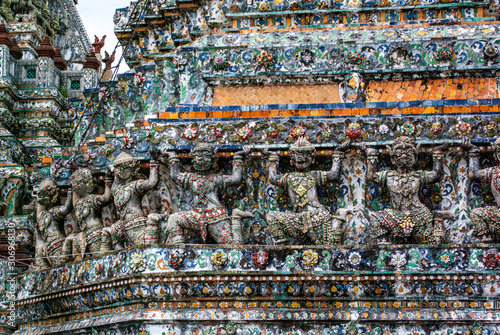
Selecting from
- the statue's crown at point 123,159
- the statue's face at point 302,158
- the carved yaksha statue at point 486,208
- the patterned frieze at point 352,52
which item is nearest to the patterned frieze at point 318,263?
the carved yaksha statue at point 486,208

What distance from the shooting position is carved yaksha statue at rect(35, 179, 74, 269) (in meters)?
13.4

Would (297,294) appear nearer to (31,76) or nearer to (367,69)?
(367,69)

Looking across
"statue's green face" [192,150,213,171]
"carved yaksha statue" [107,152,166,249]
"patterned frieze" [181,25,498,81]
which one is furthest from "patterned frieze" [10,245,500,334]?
"patterned frieze" [181,25,498,81]

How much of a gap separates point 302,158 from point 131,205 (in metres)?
2.37

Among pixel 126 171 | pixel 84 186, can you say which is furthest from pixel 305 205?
pixel 84 186

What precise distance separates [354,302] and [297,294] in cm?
70

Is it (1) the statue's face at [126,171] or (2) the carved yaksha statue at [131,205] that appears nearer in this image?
(2) the carved yaksha statue at [131,205]

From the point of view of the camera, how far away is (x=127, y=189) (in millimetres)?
12812

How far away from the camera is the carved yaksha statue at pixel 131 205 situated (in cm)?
1247

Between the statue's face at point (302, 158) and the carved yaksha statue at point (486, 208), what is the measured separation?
6.60ft

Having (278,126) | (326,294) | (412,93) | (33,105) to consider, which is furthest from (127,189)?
(33,105)

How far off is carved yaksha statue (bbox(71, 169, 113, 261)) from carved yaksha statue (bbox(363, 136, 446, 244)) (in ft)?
11.9

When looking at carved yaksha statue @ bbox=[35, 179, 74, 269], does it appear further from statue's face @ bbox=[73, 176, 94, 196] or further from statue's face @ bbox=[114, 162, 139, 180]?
statue's face @ bbox=[114, 162, 139, 180]

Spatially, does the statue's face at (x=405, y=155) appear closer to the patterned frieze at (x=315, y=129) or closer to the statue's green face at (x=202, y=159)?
the patterned frieze at (x=315, y=129)
